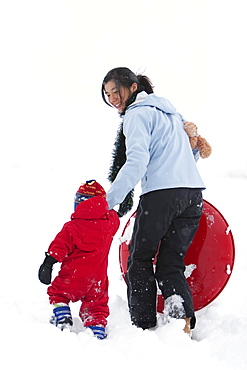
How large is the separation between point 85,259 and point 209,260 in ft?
2.71

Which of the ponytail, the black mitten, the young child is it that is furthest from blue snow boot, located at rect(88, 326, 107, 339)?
the ponytail

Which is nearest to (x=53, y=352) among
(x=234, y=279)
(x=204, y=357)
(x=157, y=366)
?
(x=157, y=366)

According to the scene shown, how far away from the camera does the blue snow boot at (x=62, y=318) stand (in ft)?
7.02

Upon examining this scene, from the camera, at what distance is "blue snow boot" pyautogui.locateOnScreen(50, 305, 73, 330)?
2.14m

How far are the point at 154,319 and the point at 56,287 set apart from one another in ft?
1.82

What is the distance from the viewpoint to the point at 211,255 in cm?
261

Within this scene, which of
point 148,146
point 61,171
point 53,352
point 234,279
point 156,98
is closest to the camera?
point 53,352

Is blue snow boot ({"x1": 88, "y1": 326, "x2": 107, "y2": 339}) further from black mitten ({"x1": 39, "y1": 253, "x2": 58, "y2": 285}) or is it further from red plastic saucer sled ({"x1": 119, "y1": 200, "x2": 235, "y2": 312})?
red plastic saucer sled ({"x1": 119, "y1": 200, "x2": 235, "y2": 312})

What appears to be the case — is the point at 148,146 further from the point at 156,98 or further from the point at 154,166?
the point at 156,98

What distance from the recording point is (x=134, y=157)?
214cm

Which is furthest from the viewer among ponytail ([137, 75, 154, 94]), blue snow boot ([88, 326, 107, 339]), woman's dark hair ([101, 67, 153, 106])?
ponytail ([137, 75, 154, 94])

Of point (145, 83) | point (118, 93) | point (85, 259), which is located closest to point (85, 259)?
point (85, 259)

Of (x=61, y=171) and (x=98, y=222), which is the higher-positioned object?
(x=98, y=222)

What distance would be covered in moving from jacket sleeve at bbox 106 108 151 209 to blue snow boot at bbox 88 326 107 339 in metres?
0.63
